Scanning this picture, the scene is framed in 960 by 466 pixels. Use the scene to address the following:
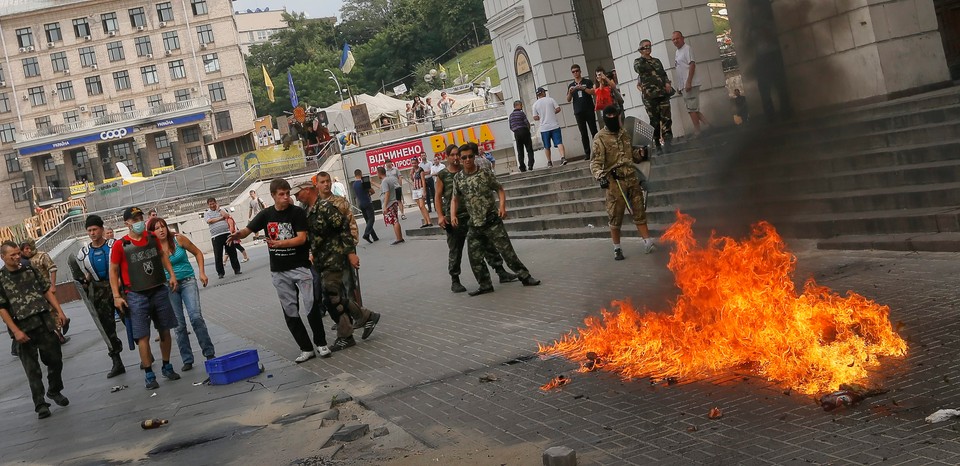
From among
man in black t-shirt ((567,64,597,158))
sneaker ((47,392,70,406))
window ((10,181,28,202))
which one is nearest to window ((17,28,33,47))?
window ((10,181,28,202))

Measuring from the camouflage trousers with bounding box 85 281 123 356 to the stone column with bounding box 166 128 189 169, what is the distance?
74.4 m

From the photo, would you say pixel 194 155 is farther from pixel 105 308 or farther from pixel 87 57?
pixel 105 308

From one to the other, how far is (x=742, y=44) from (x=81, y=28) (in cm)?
8606

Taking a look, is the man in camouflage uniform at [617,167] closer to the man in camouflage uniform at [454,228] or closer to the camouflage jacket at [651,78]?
the man in camouflage uniform at [454,228]

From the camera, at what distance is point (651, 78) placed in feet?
50.8

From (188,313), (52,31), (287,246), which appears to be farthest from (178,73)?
(287,246)

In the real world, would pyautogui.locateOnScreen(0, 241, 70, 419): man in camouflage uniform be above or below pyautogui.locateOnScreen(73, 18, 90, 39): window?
below

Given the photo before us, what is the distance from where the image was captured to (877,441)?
481cm

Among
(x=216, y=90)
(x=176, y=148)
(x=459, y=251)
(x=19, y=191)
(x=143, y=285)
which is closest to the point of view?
(x=143, y=285)

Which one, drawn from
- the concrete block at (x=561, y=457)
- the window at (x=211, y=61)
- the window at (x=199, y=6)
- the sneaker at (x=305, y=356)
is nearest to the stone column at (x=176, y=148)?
the window at (x=211, y=61)

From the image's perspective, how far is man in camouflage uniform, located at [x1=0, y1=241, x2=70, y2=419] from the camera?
33.4ft

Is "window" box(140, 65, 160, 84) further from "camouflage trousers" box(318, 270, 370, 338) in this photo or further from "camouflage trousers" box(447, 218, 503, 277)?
"camouflage trousers" box(318, 270, 370, 338)

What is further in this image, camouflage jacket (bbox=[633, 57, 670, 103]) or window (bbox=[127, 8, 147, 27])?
window (bbox=[127, 8, 147, 27])

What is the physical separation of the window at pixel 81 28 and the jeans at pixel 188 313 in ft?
270
